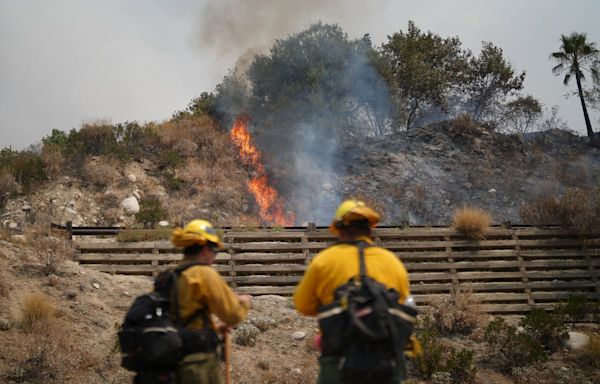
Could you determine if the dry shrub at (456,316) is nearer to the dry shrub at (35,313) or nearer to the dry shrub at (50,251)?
the dry shrub at (35,313)

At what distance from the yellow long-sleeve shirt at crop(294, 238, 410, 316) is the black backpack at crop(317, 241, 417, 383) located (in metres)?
0.12

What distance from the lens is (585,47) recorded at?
100 ft

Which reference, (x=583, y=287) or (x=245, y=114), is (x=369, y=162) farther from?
(x=583, y=287)

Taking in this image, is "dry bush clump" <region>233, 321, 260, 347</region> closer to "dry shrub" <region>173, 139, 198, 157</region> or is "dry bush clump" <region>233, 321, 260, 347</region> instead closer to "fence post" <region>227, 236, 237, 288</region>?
"fence post" <region>227, 236, 237, 288</region>

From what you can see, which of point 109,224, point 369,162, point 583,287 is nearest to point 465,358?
point 583,287

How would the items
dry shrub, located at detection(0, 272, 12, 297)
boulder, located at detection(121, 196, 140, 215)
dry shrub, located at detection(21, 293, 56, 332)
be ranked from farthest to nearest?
1. boulder, located at detection(121, 196, 140, 215)
2. dry shrub, located at detection(0, 272, 12, 297)
3. dry shrub, located at detection(21, 293, 56, 332)

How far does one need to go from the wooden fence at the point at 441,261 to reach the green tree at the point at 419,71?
15510 mm

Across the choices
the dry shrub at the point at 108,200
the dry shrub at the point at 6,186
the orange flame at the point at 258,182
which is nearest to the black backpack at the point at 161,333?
the dry shrub at the point at 108,200

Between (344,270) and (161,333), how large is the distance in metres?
1.30

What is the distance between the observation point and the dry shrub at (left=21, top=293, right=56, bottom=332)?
8.58m

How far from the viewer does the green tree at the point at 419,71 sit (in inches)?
1129

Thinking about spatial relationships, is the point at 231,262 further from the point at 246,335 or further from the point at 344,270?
the point at 344,270

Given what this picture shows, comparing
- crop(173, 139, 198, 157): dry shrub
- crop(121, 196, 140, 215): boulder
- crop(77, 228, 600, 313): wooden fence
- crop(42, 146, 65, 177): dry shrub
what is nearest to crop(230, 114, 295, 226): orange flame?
crop(173, 139, 198, 157): dry shrub

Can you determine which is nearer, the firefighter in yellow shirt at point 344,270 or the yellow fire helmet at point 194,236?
the firefighter in yellow shirt at point 344,270
